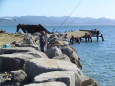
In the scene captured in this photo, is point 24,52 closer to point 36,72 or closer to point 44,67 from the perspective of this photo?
point 36,72

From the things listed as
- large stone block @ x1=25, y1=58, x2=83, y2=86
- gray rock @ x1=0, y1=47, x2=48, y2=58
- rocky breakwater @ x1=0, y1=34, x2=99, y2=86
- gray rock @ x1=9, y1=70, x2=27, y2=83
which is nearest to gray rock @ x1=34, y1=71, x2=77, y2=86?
rocky breakwater @ x1=0, y1=34, x2=99, y2=86

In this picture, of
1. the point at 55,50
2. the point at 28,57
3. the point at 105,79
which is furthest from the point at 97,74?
the point at 28,57

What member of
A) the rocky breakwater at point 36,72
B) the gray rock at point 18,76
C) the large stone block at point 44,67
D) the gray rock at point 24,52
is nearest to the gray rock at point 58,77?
the rocky breakwater at point 36,72

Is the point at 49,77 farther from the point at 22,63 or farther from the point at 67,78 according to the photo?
the point at 22,63

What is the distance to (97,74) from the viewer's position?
1889 centimetres

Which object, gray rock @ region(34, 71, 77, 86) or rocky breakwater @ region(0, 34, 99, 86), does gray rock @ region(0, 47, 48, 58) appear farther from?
gray rock @ region(34, 71, 77, 86)

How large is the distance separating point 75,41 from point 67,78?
44.5 metres

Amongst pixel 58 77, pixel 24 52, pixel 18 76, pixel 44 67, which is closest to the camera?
pixel 58 77

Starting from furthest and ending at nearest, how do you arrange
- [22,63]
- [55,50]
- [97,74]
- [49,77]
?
[97,74] < [55,50] < [22,63] < [49,77]

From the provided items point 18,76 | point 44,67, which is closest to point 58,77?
point 44,67

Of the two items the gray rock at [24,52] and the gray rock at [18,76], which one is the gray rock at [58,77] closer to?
the gray rock at [18,76]

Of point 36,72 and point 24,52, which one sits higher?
point 24,52

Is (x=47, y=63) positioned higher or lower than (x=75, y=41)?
higher

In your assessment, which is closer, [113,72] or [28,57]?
[28,57]
